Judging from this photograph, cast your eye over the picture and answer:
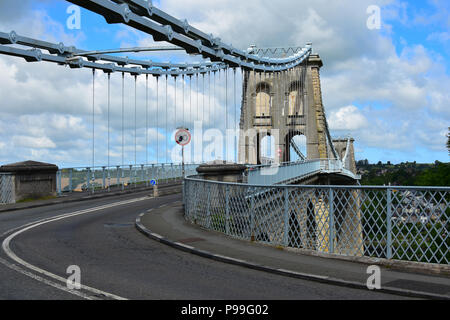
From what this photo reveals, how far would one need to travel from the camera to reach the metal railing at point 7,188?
2034cm

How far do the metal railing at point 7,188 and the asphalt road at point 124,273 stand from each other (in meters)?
8.55

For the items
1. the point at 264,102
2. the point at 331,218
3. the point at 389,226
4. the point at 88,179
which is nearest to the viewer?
the point at 389,226

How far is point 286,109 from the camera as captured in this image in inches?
2120

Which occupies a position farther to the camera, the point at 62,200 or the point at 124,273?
the point at 62,200

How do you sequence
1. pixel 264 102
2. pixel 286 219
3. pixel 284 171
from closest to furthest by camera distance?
pixel 286 219
pixel 284 171
pixel 264 102

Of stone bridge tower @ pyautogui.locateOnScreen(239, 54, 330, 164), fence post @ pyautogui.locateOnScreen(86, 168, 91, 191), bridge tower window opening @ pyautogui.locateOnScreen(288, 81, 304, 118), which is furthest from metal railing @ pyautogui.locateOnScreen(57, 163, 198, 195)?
bridge tower window opening @ pyautogui.locateOnScreen(288, 81, 304, 118)

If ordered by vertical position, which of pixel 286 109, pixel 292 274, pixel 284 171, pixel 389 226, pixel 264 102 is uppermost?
pixel 264 102

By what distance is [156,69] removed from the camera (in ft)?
110

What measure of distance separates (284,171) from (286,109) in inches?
1120

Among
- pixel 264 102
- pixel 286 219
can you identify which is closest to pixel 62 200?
pixel 286 219

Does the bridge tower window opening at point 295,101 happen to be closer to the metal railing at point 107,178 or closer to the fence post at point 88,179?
the metal railing at point 107,178

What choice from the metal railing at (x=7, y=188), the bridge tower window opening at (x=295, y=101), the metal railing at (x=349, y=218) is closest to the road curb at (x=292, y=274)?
the metal railing at (x=349, y=218)

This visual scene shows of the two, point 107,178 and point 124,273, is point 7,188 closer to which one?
point 107,178

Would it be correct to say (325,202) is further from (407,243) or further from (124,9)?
(124,9)
